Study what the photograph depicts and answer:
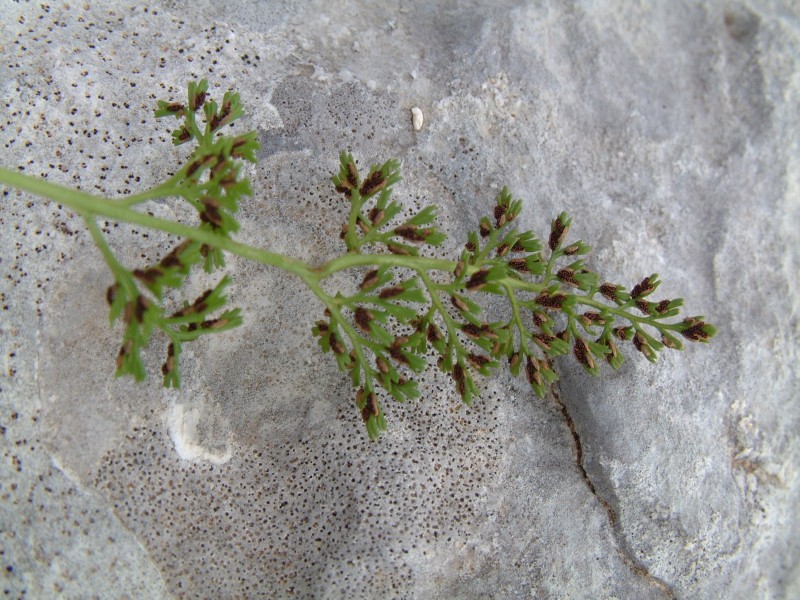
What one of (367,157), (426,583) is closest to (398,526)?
(426,583)

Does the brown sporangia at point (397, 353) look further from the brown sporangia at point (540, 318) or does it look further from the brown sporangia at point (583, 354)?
the brown sporangia at point (583, 354)

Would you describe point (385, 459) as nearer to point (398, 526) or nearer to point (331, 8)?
point (398, 526)

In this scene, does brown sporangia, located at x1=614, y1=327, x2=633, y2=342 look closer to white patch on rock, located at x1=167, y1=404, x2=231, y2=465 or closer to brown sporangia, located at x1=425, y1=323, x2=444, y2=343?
brown sporangia, located at x1=425, y1=323, x2=444, y2=343

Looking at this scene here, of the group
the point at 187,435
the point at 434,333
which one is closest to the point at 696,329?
the point at 434,333

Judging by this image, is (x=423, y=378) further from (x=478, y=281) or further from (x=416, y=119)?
(x=416, y=119)

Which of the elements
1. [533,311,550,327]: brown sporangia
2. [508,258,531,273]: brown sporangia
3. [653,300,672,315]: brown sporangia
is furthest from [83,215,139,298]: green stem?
[653,300,672,315]: brown sporangia
